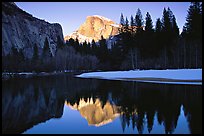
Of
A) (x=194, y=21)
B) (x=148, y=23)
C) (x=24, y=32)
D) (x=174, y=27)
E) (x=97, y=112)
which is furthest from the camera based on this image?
(x=24, y=32)

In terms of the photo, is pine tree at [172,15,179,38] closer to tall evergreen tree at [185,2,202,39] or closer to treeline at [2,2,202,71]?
treeline at [2,2,202,71]

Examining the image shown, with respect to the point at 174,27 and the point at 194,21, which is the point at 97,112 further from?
the point at 174,27

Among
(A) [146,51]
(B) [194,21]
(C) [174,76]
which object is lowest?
(C) [174,76]

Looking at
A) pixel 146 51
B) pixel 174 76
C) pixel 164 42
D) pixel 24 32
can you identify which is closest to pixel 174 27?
pixel 164 42

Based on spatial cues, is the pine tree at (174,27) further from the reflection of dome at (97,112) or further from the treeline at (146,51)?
the reflection of dome at (97,112)

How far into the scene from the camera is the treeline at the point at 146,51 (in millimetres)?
44719

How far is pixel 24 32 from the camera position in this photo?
119 m

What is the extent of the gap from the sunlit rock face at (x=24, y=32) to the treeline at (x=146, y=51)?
34.9m

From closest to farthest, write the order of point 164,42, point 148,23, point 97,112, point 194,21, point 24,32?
1. point 97,112
2. point 194,21
3. point 164,42
4. point 148,23
5. point 24,32

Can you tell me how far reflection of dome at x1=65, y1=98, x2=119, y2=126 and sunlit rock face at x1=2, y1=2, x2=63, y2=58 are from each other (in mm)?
90281

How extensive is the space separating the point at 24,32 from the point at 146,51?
282 feet

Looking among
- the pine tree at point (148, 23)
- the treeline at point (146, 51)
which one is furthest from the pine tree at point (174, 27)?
the pine tree at point (148, 23)

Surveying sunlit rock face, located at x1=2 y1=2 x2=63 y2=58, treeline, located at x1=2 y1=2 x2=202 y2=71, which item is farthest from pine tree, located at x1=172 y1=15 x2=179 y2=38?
sunlit rock face, located at x1=2 y1=2 x2=63 y2=58

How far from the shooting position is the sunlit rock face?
102969 millimetres
